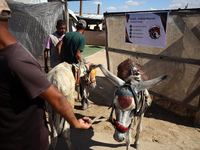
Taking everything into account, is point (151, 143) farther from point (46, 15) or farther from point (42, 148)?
point (46, 15)

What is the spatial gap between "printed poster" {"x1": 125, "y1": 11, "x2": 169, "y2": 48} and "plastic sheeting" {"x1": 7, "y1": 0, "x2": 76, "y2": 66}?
4678mm

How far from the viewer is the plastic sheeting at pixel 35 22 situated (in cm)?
834

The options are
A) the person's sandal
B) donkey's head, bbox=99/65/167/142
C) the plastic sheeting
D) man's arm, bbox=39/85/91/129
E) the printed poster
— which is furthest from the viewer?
the plastic sheeting

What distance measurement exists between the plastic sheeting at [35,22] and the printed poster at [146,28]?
15.3 ft

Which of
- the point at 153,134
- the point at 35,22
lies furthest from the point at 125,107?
the point at 35,22

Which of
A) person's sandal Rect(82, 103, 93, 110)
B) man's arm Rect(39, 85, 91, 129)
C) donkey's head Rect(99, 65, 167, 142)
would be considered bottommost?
person's sandal Rect(82, 103, 93, 110)

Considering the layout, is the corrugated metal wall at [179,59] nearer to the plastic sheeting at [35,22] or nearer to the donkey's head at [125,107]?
the donkey's head at [125,107]

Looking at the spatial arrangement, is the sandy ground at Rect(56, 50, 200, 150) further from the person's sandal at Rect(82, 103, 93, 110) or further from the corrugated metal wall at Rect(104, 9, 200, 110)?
the corrugated metal wall at Rect(104, 9, 200, 110)

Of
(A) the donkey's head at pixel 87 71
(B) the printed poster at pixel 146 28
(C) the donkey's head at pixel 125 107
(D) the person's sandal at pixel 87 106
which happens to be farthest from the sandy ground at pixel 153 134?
(B) the printed poster at pixel 146 28

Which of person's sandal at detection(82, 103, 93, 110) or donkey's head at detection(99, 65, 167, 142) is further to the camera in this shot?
person's sandal at detection(82, 103, 93, 110)

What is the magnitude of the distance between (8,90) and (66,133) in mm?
1867

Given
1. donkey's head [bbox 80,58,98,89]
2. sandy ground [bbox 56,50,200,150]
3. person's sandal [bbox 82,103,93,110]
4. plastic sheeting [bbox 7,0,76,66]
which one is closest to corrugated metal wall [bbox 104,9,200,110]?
sandy ground [bbox 56,50,200,150]

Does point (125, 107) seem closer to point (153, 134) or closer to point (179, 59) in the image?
point (153, 134)

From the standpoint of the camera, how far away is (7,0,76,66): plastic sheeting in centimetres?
834
